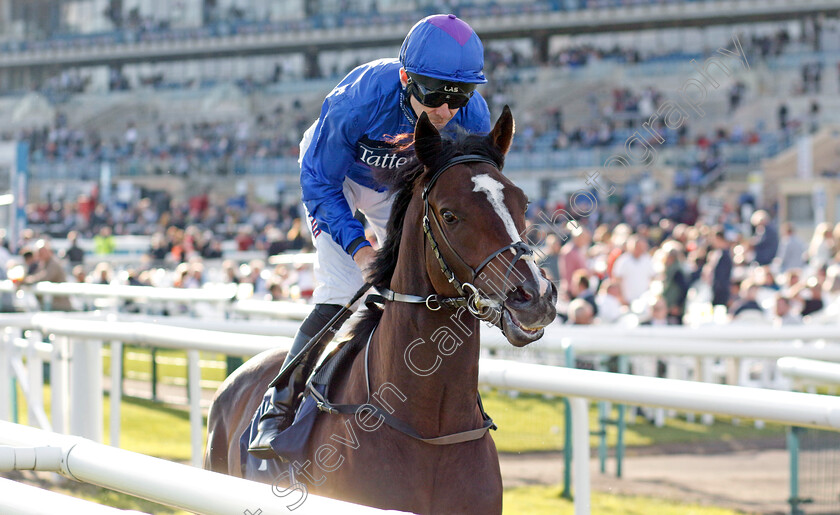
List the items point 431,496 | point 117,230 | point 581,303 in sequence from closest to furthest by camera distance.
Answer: point 431,496 → point 581,303 → point 117,230

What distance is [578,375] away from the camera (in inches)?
116

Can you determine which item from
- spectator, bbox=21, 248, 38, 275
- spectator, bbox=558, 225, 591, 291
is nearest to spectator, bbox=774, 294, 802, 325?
spectator, bbox=558, 225, 591, 291

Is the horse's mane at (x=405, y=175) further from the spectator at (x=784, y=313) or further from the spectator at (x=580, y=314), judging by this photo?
the spectator at (x=784, y=313)

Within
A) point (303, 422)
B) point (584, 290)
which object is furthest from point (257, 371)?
point (584, 290)

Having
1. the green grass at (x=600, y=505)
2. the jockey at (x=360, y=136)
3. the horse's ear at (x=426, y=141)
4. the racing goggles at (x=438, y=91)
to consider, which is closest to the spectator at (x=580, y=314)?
the green grass at (x=600, y=505)

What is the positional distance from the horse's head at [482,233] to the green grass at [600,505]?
2.85m

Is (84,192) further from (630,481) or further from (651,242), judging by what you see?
(630,481)

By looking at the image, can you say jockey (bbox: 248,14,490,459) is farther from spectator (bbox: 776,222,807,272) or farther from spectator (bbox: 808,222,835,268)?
spectator (bbox: 808,222,835,268)

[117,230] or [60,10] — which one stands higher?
[60,10]

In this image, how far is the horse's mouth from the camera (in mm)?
2023

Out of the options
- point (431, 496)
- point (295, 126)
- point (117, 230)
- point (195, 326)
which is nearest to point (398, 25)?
point (295, 126)

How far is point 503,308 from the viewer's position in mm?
2066

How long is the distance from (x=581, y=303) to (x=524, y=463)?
1.83m

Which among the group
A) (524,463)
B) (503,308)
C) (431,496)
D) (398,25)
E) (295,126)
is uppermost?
(398,25)
